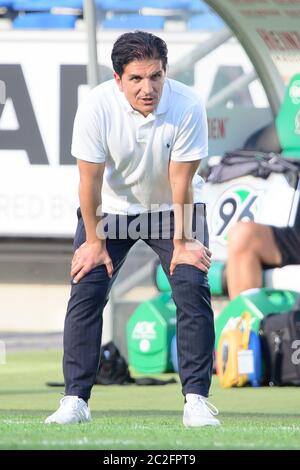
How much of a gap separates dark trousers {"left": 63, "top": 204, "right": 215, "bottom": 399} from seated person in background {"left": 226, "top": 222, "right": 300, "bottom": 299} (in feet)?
10.7

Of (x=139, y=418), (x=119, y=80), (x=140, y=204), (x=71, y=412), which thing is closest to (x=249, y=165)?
(x=139, y=418)

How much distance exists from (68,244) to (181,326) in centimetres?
892

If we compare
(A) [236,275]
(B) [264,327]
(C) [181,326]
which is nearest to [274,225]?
(A) [236,275]

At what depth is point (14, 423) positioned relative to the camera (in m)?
6.00

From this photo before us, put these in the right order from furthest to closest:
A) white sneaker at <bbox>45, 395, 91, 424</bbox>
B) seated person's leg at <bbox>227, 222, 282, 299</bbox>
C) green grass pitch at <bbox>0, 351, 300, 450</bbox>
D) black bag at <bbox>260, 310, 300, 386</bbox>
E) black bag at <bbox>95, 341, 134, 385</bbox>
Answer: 1. seated person's leg at <bbox>227, 222, 282, 299</bbox>
2. black bag at <bbox>95, 341, 134, 385</bbox>
3. black bag at <bbox>260, 310, 300, 386</bbox>
4. white sneaker at <bbox>45, 395, 91, 424</bbox>
5. green grass pitch at <bbox>0, 351, 300, 450</bbox>

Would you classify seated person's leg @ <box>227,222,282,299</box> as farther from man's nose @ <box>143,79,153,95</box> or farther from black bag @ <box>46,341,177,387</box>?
man's nose @ <box>143,79,153,95</box>

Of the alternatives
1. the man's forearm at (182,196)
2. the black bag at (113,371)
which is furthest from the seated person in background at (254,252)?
the man's forearm at (182,196)

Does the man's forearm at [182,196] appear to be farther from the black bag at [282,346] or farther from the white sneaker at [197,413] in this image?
the black bag at [282,346]

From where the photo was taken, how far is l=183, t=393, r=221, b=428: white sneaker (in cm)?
584

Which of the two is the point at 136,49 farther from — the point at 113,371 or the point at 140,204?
the point at 113,371

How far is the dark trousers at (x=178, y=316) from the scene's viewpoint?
233 inches

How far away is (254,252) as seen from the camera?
366 inches

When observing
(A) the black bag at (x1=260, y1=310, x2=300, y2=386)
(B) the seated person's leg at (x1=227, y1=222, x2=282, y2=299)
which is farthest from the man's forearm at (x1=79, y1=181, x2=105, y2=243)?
(B) the seated person's leg at (x1=227, y1=222, x2=282, y2=299)

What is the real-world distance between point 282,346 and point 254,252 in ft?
3.21
